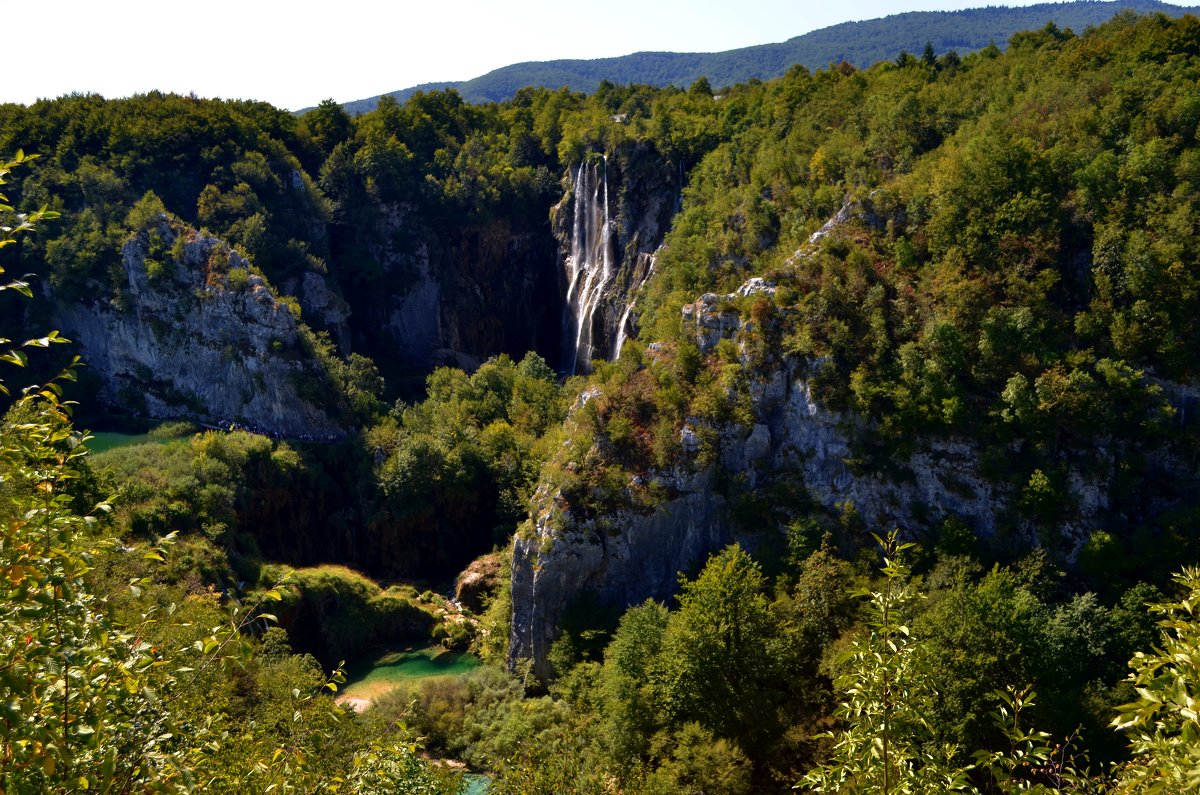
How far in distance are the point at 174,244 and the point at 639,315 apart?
2965 centimetres

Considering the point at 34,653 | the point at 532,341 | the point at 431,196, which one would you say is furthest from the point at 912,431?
the point at 431,196

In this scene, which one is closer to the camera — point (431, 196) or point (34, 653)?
point (34, 653)

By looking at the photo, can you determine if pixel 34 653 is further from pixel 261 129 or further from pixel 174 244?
pixel 261 129

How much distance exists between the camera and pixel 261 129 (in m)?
69.4

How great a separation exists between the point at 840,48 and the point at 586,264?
439ft

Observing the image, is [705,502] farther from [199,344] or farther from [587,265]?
[199,344]

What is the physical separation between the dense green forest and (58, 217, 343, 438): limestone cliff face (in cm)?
38

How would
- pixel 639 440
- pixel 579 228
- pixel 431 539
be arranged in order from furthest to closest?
pixel 579 228
pixel 431 539
pixel 639 440

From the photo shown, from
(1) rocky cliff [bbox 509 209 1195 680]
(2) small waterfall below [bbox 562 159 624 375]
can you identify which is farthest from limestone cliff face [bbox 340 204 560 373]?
(1) rocky cliff [bbox 509 209 1195 680]

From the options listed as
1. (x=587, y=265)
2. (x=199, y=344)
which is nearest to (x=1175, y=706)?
(x=199, y=344)

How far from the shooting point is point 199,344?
53375 mm

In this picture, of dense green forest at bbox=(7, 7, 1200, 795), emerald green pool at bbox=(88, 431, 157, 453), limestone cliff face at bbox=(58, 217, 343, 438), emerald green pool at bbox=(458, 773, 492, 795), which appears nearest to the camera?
dense green forest at bbox=(7, 7, 1200, 795)

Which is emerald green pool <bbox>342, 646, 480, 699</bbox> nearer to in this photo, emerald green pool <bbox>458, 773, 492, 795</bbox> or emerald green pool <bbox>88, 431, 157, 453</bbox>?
emerald green pool <bbox>458, 773, 492, 795</bbox>

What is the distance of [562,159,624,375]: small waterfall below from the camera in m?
58.2
